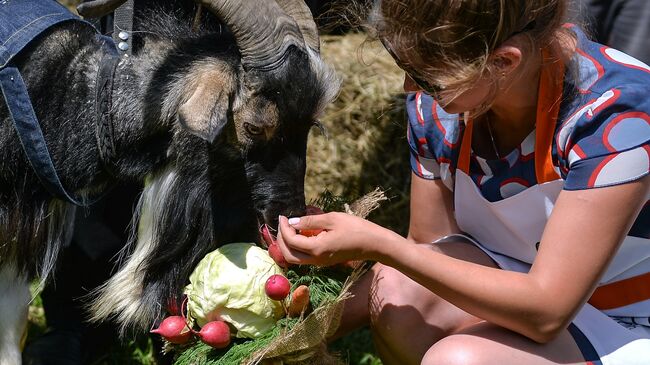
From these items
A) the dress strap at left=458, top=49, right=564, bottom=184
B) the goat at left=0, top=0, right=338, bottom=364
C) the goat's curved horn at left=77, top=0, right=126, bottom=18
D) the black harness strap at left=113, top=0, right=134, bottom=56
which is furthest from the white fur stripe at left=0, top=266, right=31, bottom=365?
the dress strap at left=458, top=49, right=564, bottom=184

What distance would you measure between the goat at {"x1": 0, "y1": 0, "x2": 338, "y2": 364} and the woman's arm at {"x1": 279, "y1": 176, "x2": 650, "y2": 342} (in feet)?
1.78

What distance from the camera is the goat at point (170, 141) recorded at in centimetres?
310

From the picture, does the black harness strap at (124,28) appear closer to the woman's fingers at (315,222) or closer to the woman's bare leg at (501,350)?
the woman's fingers at (315,222)

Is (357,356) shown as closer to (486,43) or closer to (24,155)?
(24,155)

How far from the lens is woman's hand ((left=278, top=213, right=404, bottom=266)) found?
2.59 metres

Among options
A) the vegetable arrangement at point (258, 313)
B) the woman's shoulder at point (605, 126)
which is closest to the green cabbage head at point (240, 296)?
the vegetable arrangement at point (258, 313)

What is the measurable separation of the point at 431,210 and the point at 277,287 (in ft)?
2.49

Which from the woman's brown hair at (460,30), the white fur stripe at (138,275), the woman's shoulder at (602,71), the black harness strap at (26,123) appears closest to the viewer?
the woman's brown hair at (460,30)

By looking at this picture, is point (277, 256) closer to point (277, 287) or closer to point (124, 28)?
point (277, 287)

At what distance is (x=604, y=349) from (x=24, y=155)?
2.09 meters

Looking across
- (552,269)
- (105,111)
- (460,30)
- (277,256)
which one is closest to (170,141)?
(105,111)

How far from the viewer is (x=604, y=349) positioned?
2699 millimetres

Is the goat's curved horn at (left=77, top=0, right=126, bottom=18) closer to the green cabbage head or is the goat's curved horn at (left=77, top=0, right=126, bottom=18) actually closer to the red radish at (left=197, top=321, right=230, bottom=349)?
the green cabbage head

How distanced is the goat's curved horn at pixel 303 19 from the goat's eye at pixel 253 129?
1.41ft
